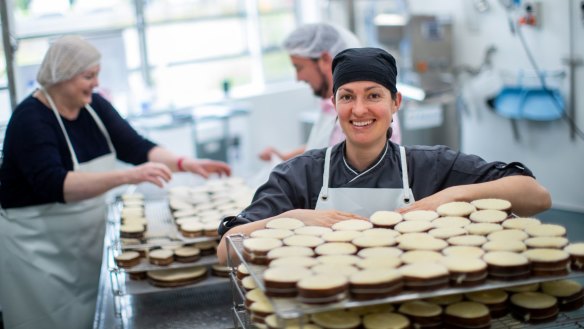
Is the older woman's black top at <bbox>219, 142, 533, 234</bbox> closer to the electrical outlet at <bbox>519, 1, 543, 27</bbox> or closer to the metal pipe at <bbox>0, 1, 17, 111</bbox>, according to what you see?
the metal pipe at <bbox>0, 1, 17, 111</bbox>

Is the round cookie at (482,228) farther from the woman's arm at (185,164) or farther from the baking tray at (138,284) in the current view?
the woman's arm at (185,164)

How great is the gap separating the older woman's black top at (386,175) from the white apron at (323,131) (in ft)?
2.43

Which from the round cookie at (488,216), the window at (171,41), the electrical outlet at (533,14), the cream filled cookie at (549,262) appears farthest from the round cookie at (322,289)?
the electrical outlet at (533,14)

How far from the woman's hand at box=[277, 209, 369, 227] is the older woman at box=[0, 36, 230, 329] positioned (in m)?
1.10

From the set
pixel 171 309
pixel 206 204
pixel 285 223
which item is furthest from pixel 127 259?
pixel 285 223

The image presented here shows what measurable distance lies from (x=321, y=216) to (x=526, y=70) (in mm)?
4397

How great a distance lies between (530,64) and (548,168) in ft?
2.89

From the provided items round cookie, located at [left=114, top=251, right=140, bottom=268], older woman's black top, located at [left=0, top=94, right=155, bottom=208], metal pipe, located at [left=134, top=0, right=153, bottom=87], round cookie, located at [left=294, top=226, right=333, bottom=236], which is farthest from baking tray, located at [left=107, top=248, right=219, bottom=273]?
metal pipe, located at [left=134, top=0, right=153, bottom=87]

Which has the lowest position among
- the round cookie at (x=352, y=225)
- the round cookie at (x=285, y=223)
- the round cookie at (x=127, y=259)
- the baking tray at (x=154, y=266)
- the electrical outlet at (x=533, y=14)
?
the baking tray at (x=154, y=266)

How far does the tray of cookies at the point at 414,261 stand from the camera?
150 cm

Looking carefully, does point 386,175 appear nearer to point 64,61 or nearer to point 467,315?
point 467,315

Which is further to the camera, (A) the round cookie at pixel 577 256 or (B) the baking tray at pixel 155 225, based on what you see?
(B) the baking tray at pixel 155 225

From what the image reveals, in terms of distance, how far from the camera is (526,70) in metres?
5.85

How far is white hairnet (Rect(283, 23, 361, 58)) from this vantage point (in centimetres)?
311
